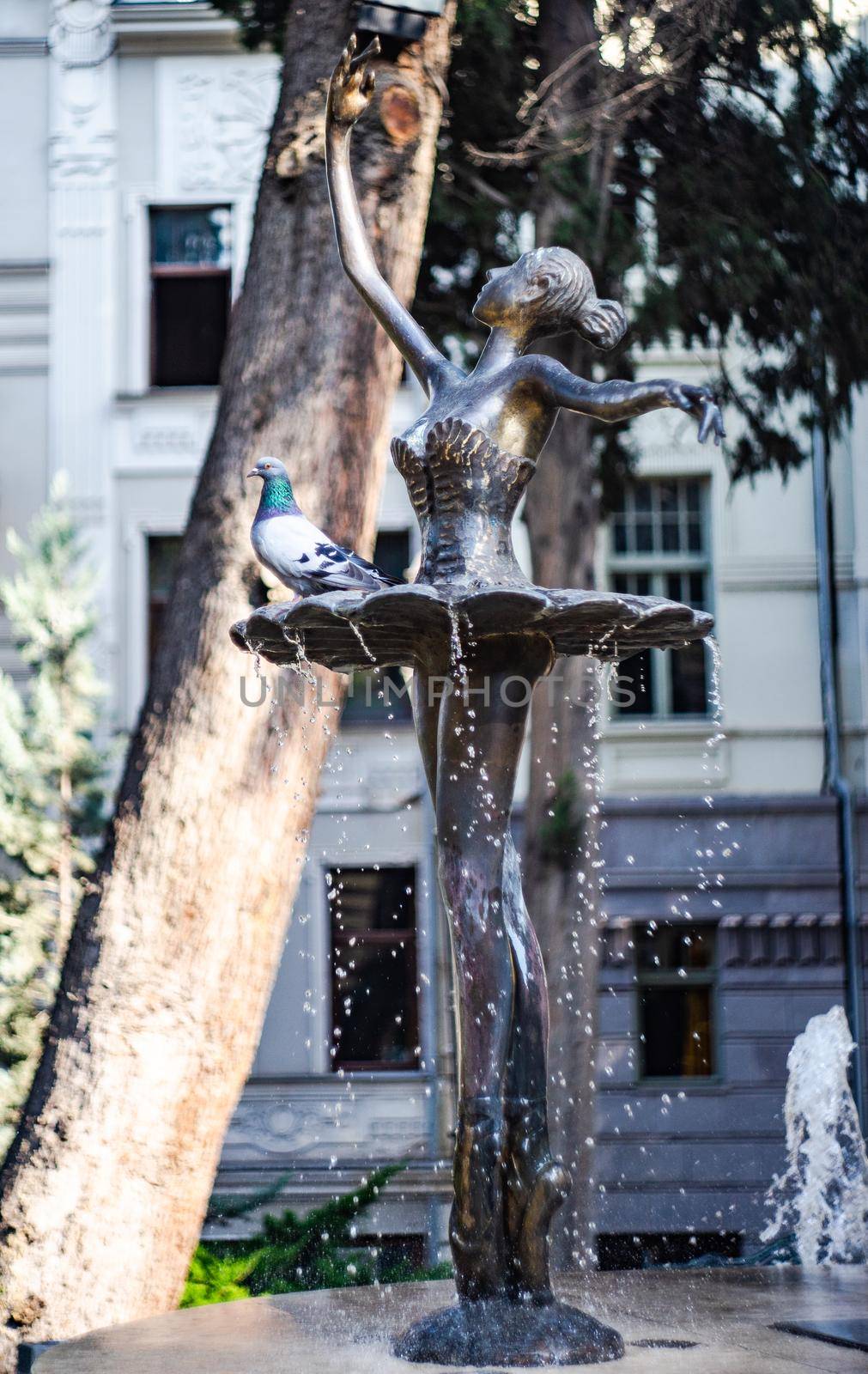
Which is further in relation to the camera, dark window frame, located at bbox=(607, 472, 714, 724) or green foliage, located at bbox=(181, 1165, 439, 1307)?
dark window frame, located at bbox=(607, 472, 714, 724)

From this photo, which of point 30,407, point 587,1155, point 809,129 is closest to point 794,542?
point 809,129

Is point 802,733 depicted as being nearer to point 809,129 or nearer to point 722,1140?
point 722,1140

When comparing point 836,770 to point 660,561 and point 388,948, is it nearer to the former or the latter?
point 660,561

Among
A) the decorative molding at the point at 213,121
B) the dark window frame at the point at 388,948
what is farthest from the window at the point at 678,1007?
the decorative molding at the point at 213,121

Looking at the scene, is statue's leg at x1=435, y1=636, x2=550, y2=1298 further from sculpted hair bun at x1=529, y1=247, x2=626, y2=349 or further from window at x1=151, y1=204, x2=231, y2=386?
window at x1=151, y1=204, x2=231, y2=386

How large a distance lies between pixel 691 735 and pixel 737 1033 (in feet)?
9.69

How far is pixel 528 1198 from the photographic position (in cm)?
393

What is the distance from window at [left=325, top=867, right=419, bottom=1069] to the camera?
16594 mm

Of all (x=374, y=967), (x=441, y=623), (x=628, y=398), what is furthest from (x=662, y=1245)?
(x=628, y=398)

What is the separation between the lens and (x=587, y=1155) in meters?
9.41

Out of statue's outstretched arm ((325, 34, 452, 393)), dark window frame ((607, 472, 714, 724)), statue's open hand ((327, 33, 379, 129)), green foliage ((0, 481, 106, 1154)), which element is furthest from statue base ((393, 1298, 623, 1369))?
dark window frame ((607, 472, 714, 724))

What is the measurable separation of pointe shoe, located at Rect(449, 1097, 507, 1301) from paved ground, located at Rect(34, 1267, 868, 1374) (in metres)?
0.24

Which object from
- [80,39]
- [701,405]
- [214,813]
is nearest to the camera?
[701,405]

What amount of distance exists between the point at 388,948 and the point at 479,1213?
12.8m
